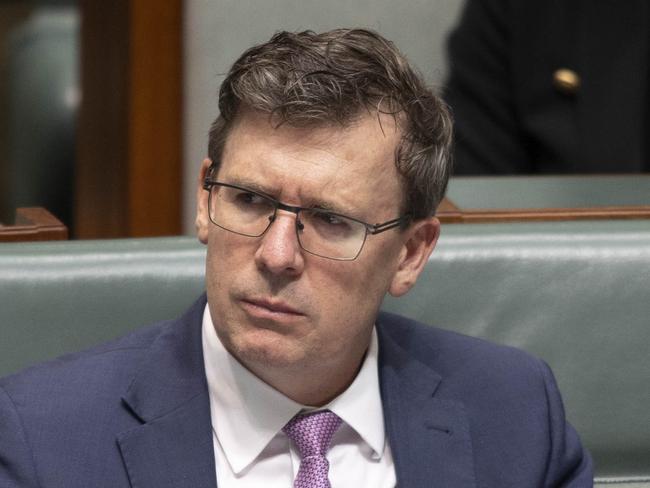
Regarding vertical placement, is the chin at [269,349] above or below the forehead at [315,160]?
below

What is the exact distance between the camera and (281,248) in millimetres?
1294

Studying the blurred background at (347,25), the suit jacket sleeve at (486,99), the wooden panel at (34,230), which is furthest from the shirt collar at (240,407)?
the suit jacket sleeve at (486,99)

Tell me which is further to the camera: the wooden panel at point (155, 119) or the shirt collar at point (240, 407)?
the wooden panel at point (155, 119)

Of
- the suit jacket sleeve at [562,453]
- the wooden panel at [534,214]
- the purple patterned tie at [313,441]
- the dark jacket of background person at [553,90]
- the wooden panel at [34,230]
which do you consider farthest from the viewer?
the dark jacket of background person at [553,90]

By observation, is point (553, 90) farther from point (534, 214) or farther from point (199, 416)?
point (199, 416)

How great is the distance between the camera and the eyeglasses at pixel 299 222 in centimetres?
132

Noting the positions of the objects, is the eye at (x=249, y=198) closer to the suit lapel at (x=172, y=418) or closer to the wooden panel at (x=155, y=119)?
the suit lapel at (x=172, y=418)

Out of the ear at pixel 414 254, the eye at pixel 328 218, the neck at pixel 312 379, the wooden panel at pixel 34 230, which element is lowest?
the neck at pixel 312 379

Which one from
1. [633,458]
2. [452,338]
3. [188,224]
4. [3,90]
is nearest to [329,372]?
[452,338]

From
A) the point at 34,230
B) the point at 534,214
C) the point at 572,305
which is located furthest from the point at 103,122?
the point at 572,305

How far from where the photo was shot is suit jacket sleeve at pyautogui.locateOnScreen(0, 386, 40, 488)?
1284mm

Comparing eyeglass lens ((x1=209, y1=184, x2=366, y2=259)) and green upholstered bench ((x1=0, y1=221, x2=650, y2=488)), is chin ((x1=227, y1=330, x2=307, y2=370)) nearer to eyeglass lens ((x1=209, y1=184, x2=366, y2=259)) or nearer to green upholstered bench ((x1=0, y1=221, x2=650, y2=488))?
eyeglass lens ((x1=209, y1=184, x2=366, y2=259))

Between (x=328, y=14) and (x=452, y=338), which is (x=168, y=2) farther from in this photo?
(x=452, y=338)

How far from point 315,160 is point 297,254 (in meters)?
0.10
